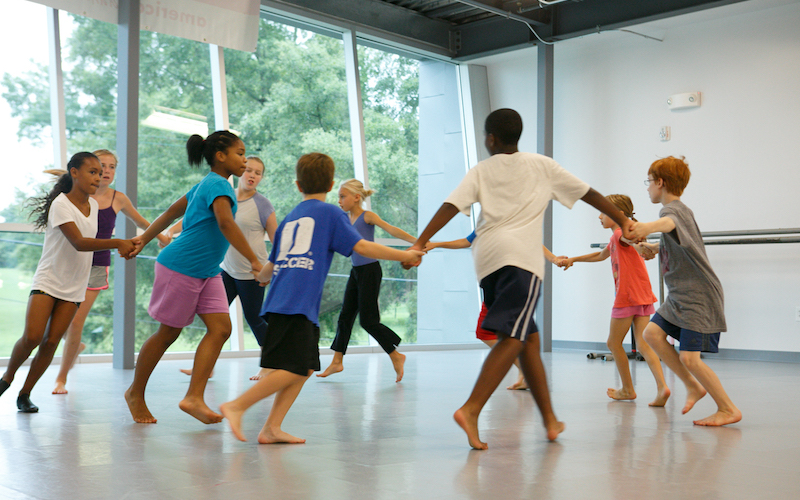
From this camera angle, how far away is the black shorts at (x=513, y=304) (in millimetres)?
2617

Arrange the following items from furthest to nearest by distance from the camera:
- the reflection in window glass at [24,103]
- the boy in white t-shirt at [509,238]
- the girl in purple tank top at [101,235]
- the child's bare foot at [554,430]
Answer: the reflection in window glass at [24,103], the girl in purple tank top at [101,235], the child's bare foot at [554,430], the boy in white t-shirt at [509,238]

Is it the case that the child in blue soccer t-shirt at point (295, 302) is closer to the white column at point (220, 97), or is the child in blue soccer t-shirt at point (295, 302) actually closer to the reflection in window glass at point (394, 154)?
the white column at point (220, 97)

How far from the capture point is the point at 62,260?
3.35m

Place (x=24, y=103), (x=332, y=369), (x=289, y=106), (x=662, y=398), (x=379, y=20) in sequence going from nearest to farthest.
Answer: (x=662, y=398) < (x=332, y=369) < (x=24, y=103) < (x=289, y=106) < (x=379, y=20)

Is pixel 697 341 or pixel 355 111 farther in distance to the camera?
pixel 355 111

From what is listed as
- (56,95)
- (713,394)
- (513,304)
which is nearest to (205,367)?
(513,304)

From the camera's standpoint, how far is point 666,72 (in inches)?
310

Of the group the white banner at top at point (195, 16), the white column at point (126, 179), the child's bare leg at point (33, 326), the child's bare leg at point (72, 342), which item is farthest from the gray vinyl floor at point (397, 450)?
the white banner at top at point (195, 16)

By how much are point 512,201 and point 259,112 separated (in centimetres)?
525

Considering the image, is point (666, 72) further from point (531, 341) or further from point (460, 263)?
point (531, 341)

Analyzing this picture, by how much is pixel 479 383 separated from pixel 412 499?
2.66ft

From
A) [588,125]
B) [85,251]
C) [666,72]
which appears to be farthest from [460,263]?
[85,251]

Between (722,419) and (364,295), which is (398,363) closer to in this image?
(364,295)

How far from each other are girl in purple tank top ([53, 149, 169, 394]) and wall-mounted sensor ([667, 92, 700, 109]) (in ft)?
18.9
